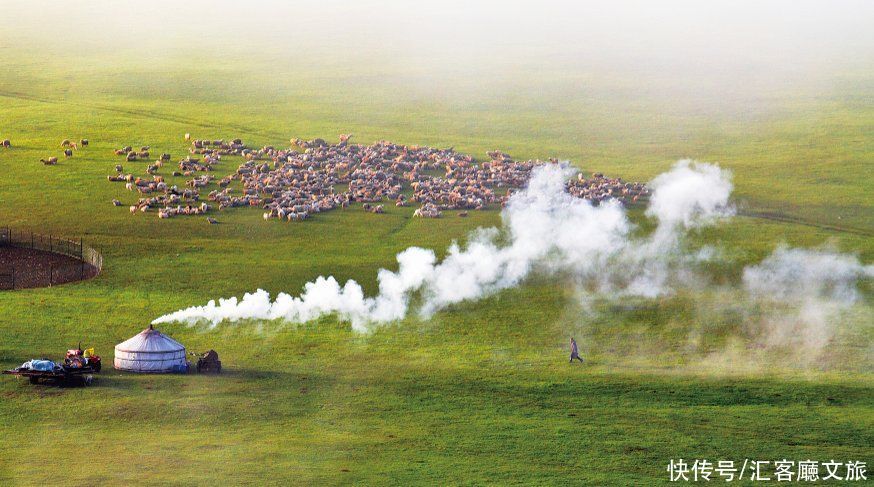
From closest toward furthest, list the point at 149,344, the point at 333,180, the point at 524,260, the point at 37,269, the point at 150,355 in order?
the point at 150,355 < the point at 149,344 < the point at 524,260 < the point at 37,269 < the point at 333,180

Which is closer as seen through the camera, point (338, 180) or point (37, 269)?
point (37, 269)

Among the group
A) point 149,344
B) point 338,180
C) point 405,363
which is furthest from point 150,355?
point 338,180

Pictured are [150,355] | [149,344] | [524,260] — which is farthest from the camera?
[524,260]

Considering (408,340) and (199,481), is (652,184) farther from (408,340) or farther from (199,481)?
(199,481)

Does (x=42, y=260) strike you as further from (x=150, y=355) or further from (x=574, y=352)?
(x=574, y=352)

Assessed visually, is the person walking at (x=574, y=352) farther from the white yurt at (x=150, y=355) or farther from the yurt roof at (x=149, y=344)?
the yurt roof at (x=149, y=344)

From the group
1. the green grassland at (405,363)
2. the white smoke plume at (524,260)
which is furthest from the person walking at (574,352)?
the white smoke plume at (524,260)
